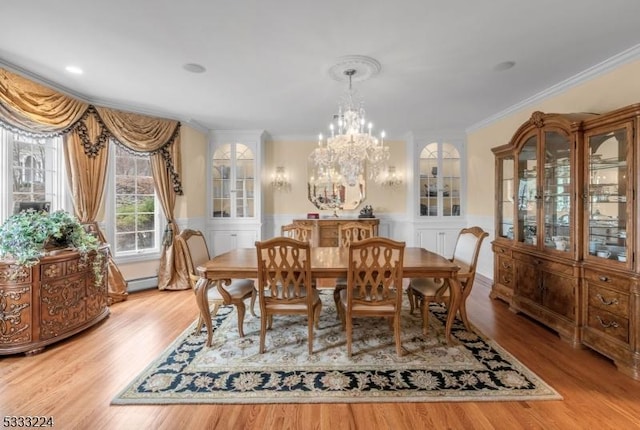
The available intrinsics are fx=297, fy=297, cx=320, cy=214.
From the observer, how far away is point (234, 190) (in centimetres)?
564

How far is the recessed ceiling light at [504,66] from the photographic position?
9.65 ft

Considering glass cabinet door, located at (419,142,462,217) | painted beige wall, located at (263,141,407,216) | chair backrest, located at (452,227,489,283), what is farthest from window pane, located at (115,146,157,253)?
glass cabinet door, located at (419,142,462,217)

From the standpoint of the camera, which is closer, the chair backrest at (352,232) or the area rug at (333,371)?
the area rug at (333,371)

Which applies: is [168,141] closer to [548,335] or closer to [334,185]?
[334,185]

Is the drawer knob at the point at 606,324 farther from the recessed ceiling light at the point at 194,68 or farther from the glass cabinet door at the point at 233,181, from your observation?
the glass cabinet door at the point at 233,181

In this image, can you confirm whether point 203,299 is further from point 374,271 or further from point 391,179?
point 391,179

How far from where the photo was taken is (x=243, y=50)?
267 centimetres

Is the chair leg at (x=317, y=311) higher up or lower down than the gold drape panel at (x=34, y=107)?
lower down

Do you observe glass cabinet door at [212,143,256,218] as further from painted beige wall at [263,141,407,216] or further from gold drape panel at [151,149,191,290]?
gold drape panel at [151,149,191,290]

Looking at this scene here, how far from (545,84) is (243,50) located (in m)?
3.41

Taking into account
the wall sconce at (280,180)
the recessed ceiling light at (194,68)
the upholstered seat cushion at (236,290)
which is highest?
the recessed ceiling light at (194,68)

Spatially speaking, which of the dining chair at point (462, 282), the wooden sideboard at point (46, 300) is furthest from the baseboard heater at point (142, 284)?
the dining chair at point (462, 282)

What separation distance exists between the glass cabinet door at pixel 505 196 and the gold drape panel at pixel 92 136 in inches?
Answer: 183

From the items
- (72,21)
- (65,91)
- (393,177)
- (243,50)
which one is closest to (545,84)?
(393,177)
